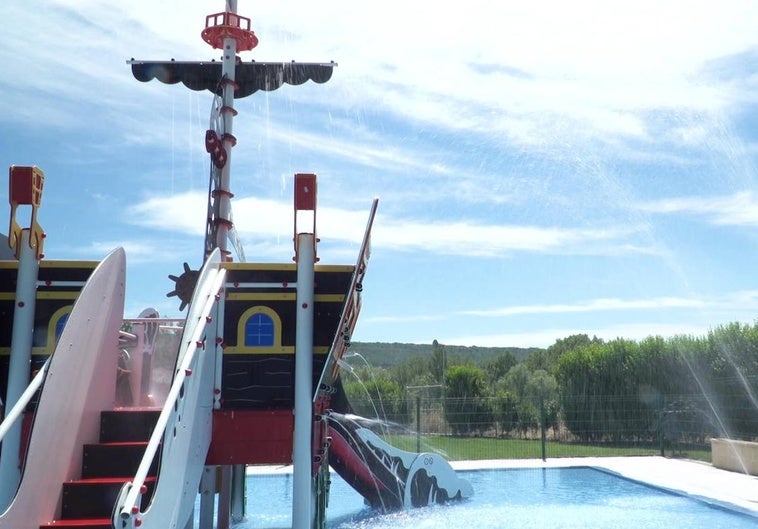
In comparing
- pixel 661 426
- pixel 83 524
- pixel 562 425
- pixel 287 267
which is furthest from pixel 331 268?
pixel 562 425

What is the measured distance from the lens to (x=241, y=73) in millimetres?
9422

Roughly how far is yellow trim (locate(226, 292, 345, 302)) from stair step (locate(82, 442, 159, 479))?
1592 mm

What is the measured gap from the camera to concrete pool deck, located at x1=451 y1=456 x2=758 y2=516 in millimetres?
11312

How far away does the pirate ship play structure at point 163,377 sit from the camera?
4.76 m

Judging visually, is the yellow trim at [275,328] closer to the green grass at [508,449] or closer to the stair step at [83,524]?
the stair step at [83,524]

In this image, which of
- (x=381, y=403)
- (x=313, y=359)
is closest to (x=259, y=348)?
(x=313, y=359)

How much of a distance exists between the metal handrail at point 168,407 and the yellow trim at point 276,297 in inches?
7.2

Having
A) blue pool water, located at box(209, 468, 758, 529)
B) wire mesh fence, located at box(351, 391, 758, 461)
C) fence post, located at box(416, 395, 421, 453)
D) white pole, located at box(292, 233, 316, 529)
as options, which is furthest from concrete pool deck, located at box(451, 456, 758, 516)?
white pole, located at box(292, 233, 316, 529)

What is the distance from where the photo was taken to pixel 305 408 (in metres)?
6.13

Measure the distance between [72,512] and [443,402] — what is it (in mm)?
15005

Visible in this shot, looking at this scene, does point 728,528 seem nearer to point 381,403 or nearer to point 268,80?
point 268,80

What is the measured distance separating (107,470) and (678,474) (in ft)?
39.2

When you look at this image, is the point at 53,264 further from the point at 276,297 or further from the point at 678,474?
the point at 678,474

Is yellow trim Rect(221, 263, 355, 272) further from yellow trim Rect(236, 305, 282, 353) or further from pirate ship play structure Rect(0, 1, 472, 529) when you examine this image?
yellow trim Rect(236, 305, 282, 353)
